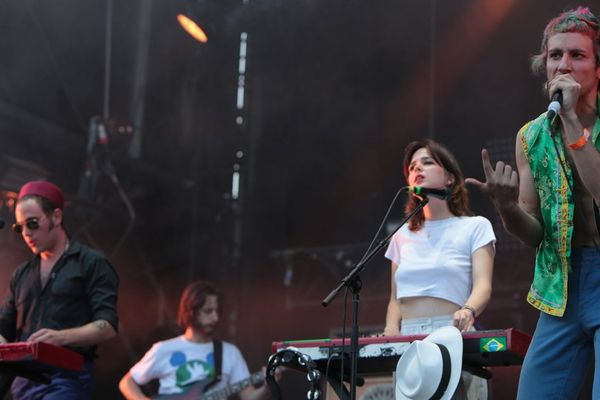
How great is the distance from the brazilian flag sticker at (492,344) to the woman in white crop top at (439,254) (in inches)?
22.2

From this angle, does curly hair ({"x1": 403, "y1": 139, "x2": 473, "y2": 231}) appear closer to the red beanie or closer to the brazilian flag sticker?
the brazilian flag sticker

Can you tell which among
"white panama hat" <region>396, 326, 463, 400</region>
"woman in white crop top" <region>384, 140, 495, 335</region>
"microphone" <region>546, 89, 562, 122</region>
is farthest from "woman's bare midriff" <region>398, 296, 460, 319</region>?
"microphone" <region>546, 89, 562, 122</region>

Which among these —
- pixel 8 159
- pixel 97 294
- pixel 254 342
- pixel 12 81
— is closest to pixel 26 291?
pixel 97 294

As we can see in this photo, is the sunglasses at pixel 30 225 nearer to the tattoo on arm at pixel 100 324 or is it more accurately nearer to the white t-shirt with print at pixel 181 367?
the tattoo on arm at pixel 100 324

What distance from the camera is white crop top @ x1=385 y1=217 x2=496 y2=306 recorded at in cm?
459

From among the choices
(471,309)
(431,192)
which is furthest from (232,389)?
(431,192)

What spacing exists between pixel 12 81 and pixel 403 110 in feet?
12.6

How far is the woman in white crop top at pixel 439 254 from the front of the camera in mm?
4566

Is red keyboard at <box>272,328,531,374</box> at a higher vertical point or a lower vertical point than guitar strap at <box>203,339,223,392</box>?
higher

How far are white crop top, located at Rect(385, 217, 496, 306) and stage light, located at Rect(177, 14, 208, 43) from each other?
4.83 meters

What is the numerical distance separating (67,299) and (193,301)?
254 cm

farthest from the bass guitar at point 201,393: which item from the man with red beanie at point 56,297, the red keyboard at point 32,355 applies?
the red keyboard at point 32,355

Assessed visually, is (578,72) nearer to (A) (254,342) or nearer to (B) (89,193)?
(B) (89,193)

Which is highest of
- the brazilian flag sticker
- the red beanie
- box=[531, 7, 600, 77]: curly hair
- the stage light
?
the stage light
